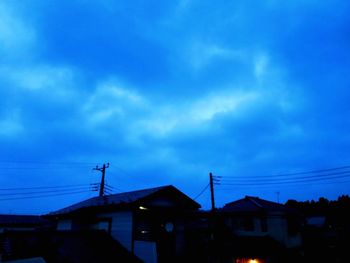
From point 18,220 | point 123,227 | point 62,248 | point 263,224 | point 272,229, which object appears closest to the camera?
point 62,248

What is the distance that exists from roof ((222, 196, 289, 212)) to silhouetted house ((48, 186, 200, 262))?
13023 mm

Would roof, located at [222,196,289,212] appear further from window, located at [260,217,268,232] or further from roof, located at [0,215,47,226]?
roof, located at [0,215,47,226]

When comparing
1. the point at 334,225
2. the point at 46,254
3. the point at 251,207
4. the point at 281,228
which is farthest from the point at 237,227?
the point at 334,225

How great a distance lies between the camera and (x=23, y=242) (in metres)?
15.0

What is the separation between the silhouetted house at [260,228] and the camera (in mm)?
→ 26016

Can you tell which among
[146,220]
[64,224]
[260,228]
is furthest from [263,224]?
[64,224]

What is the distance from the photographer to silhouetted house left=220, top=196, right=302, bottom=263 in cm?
2602

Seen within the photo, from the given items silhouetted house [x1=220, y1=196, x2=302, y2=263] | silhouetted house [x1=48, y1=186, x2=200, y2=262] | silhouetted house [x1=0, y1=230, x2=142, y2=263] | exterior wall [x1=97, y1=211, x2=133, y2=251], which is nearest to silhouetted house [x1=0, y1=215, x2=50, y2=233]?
silhouetted house [x1=48, y1=186, x2=200, y2=262]

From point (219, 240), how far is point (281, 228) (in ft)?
25.9

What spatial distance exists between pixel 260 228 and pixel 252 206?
8.88ft

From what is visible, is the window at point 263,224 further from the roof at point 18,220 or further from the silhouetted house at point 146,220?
the roof at point 18,220

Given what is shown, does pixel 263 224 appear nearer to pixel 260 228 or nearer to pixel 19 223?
pixel 260 228

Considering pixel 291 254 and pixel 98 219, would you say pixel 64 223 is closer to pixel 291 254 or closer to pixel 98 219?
pixel 98 219

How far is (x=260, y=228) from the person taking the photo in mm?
30125
